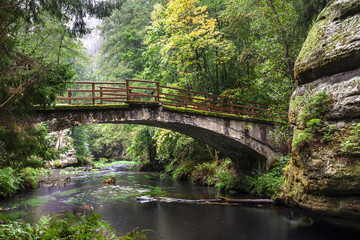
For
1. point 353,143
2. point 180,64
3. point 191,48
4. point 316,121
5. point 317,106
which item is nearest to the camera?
point 353,143

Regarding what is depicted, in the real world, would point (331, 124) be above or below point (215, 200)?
above

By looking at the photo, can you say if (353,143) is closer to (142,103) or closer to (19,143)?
(19,143)

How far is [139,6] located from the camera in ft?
89.5

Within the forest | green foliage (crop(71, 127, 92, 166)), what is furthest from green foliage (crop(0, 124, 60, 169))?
green foliage (crop(71, 127, 92, 166))

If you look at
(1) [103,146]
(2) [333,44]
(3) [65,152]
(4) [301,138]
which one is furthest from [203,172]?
(1) [103,146]

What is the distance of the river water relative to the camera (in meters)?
8.13

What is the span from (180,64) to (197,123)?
5844 millimetres

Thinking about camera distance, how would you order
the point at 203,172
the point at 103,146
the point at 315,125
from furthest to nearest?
the point at 103,146 < the point at 203,172 < the point at 315,125

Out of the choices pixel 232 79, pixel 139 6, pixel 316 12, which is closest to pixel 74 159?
pixel 139 6

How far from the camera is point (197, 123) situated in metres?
12.8

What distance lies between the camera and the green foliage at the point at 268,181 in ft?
37.9

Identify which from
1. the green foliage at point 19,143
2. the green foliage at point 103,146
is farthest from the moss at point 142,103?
the green foliage at point 103,146

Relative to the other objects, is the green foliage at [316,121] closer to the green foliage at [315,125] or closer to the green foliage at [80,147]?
the green foliage at [315,125]

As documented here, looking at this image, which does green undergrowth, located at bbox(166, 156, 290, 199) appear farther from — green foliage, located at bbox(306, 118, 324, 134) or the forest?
green foliage, located at bbox(306, 118, 324, 134)
